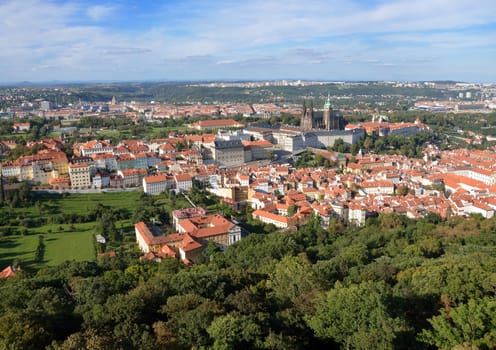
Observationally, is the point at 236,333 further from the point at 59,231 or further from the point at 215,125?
the point at 215,125

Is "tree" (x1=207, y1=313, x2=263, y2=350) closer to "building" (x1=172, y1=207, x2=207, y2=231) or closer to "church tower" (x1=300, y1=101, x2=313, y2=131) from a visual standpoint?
"building" (x1=172, y1=207, x2=207, y2=231)

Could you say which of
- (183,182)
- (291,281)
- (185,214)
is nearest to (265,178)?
(183,182)

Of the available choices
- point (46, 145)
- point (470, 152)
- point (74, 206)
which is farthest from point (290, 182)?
point (46, 145)

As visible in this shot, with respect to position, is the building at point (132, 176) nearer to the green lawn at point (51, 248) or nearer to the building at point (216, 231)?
the green lawn at point (51, 248)

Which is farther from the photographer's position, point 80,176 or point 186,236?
point 80,176

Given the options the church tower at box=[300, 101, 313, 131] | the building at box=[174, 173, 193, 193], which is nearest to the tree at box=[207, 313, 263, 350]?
the building at box=[174, 173, 193, 193]
